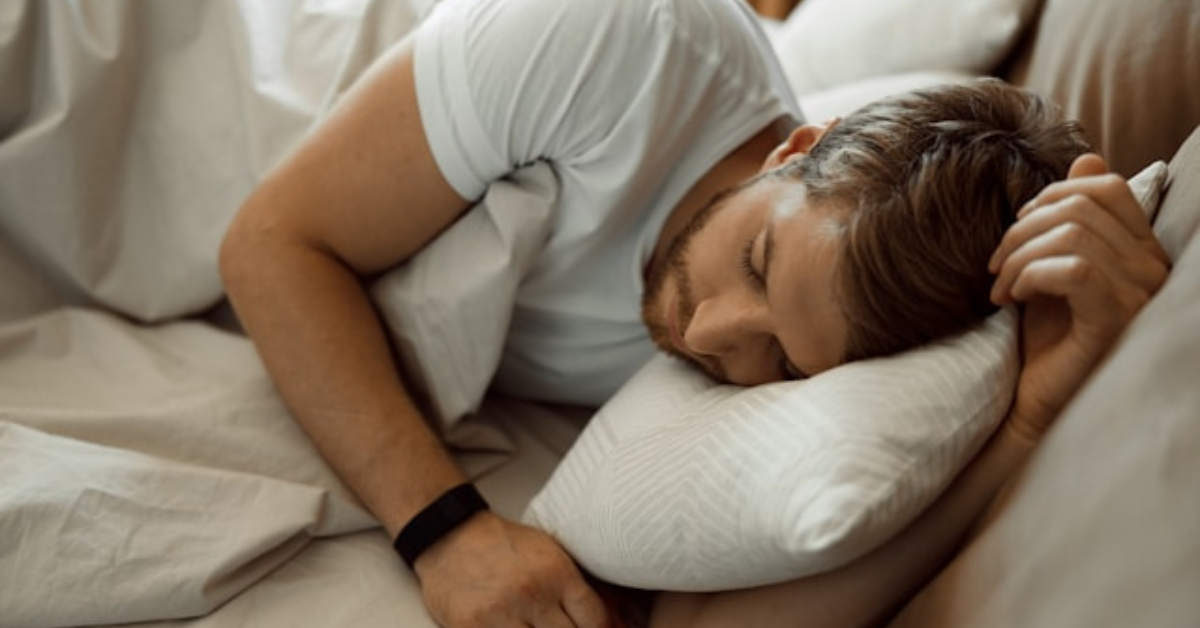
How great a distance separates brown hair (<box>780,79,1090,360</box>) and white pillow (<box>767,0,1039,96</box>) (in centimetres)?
41

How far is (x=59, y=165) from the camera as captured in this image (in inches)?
39.5

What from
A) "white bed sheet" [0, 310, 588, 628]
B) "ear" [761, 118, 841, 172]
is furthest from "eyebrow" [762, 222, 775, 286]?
"white bed sheet" [0, 310, 588, 628]

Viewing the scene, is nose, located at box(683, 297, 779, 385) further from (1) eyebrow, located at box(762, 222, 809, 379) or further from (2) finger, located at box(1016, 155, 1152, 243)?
(2) finger, located at box(1016, 155, 1152, 243)

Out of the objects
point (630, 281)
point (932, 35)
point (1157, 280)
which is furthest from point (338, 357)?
point (932, 35)

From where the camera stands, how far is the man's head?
30.1 inches

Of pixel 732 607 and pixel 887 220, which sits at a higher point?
pixel 887 220

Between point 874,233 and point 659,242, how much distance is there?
0.30 m

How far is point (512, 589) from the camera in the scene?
0.83 m

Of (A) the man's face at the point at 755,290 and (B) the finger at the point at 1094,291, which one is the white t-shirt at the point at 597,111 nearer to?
(A) the man's face at the point at 755,290

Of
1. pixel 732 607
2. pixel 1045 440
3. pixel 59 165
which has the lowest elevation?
pixel 732 607

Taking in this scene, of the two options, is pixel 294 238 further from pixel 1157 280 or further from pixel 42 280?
pixel 1157 280

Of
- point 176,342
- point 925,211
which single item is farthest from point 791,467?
point 176,342

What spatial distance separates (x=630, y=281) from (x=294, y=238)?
315mm

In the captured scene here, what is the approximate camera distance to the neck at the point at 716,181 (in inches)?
39.5
